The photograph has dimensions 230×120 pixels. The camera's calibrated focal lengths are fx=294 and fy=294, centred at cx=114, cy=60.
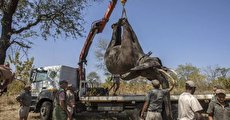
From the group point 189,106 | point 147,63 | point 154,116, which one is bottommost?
point 154,116

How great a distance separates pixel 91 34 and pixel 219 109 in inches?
415

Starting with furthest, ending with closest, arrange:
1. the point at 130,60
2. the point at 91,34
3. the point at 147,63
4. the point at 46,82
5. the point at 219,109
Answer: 1. the point at 91,34
2. the point at 46,82
3. the point at 130,60
4. the point at 147,63
5. the point at 219,109

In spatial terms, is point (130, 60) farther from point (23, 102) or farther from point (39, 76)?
point (39, 76)

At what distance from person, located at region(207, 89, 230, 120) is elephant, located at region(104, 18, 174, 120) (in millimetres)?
4119

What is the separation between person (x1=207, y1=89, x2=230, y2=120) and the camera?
595cm

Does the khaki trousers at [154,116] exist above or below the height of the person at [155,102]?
below

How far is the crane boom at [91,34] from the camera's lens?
599 inches

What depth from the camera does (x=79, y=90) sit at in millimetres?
14031

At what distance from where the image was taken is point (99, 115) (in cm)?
1384

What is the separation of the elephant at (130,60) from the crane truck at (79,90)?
1.31 meters

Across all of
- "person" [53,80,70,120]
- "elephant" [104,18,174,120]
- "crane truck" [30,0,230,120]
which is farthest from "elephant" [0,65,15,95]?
"crane truck" [30,0,230,120]

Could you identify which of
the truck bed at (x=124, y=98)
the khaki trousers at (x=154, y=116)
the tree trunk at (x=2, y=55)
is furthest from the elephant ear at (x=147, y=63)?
the tree trunk at (x=2, y=55)

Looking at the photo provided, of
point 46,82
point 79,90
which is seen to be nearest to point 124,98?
point 79,90

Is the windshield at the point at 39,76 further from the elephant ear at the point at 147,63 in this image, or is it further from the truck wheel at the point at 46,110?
the elephant ear at the point at 147,63
